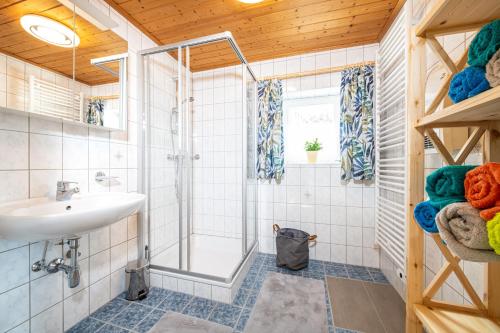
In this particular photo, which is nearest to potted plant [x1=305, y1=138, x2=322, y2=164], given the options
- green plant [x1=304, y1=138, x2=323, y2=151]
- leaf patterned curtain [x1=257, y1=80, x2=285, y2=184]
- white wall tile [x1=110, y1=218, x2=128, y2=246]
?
green plant [x1=304, y1=138, x2=323, y2=151]

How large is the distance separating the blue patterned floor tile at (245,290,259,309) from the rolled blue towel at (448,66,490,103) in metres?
1.63

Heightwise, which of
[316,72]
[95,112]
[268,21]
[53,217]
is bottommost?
[53,217]

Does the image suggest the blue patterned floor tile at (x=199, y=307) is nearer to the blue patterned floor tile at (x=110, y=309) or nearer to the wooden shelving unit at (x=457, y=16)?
the blue patterned floor tile at (x=110, y=309)

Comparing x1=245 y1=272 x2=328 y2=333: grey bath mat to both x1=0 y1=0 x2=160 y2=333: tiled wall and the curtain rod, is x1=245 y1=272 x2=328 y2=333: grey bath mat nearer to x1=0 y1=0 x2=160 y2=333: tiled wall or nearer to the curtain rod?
x1=0 y1=0 x2=160 y2=333: tiled wall

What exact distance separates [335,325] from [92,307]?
1.64 metres

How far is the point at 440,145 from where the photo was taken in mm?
789

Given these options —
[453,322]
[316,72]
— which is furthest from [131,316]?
[316,72]

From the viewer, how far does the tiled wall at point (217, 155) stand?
7.59 feet

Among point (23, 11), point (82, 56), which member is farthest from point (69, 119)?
point (23, 11)

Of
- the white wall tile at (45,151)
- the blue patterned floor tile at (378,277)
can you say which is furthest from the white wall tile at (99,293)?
the blue patterned floor tile at (378,277)

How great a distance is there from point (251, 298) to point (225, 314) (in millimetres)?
242

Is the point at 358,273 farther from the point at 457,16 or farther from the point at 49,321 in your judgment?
the point at 49,321

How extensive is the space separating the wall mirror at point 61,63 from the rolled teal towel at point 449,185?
1.76 metres

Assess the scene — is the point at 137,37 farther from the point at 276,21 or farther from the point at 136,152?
the point at 276,21
